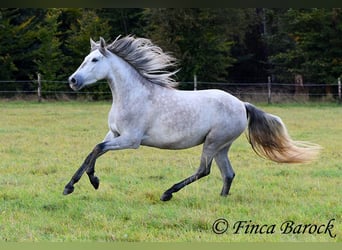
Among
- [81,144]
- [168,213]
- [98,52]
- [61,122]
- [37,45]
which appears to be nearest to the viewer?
[168,213]

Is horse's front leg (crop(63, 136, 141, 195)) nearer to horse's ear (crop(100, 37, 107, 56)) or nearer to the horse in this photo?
the horse

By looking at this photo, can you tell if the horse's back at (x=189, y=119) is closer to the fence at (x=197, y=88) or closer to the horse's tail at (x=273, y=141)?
the horse's tail at (x=273, y=141)

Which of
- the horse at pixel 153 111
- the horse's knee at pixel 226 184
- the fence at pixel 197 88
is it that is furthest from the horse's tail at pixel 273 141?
the fence at pixel 197 88

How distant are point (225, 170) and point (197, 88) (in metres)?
16.6

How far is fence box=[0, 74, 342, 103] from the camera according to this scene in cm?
1952

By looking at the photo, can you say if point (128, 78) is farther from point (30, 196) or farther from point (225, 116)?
point (30, 196)

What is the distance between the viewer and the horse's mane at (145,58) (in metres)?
4.86

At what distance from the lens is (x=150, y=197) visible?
15.8 ft

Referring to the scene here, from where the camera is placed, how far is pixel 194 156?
783cm

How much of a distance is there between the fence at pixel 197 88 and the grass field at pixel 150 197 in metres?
10.5

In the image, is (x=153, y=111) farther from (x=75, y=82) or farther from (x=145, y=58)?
(x=75, y=82)

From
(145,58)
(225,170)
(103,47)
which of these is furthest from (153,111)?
(225,170)

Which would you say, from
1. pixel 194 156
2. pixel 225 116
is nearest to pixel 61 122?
pixel 194 156

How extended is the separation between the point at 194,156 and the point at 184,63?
15.4m
